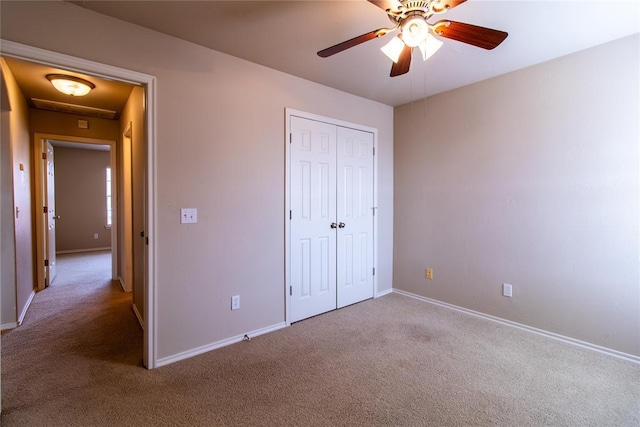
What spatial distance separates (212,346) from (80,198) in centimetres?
667

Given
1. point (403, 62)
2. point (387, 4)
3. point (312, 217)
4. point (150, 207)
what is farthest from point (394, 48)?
point (150, 207)

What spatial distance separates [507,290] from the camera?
9.64ft

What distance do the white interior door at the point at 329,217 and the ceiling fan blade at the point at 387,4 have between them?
154 centimetres

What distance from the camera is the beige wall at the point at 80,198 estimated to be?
265 inches

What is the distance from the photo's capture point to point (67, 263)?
225 inches

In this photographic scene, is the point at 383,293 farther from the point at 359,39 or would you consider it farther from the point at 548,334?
the point at 359,39

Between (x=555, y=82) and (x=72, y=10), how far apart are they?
3.68m

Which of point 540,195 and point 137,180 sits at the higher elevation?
point 137,180

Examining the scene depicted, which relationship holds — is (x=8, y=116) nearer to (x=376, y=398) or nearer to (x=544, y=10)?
(x=376, y=398)

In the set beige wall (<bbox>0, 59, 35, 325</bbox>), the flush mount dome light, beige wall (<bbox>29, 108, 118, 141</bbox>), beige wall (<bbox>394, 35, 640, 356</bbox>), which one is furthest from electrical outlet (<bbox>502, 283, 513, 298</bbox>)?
beige wall (<bbox>29, 108, 118, 141</bbox>)

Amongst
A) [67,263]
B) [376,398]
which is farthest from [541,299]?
[67,263]

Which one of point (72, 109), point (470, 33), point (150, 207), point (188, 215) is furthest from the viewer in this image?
point (72, 109)

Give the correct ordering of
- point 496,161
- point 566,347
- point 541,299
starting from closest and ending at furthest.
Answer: point 566,347, point 541,299, point 496,161

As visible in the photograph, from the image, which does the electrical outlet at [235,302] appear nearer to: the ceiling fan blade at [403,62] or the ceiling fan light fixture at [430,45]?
the ceiling fan blade at [403,62]
